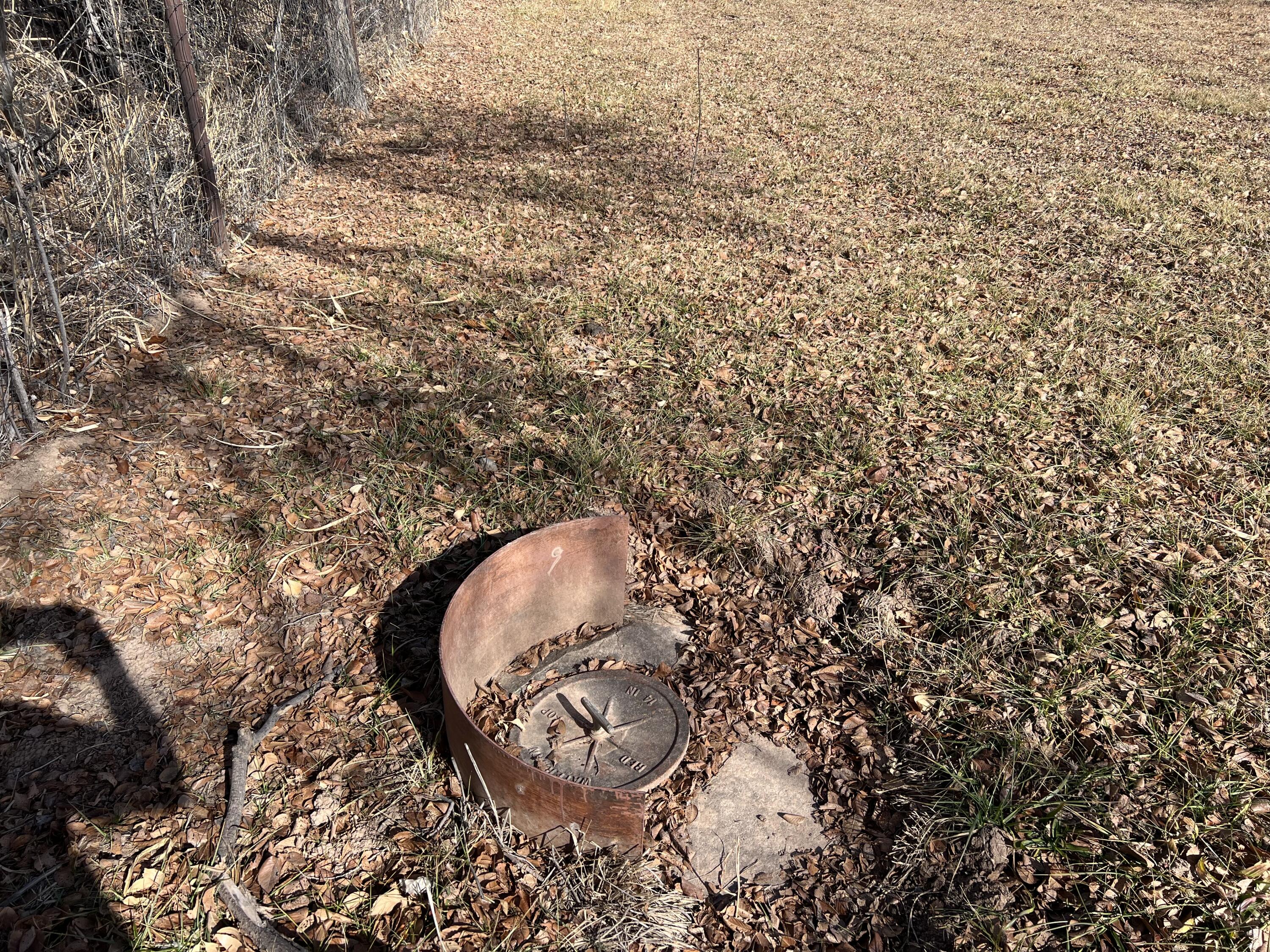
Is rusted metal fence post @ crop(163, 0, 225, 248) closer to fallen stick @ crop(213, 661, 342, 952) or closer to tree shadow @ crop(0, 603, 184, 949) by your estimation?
tree shadow @ crop(0, 603, 184, 949)

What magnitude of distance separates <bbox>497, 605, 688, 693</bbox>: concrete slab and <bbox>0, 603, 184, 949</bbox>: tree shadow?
1204 millimetres

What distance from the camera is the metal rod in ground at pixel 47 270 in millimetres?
3420

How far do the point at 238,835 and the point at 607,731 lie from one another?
46.1 inches

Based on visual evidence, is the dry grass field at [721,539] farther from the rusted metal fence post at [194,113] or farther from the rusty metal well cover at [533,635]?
the rusted metal fence post at [194,113]

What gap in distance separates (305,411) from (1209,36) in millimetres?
15314

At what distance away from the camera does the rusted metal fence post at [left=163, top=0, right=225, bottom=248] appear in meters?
4.89

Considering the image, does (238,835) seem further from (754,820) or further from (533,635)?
(754,820)

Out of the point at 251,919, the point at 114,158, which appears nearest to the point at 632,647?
the point at 251,919

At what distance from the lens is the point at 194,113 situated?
16.5 feet

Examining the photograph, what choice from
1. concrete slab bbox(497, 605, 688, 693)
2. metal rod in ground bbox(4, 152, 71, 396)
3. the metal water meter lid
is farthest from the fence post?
the metal water meter lid

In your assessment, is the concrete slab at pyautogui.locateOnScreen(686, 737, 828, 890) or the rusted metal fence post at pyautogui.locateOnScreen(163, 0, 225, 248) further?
the rusted metal fence post at pyautogui.locateOnScreen(163, 0, 225, 248)

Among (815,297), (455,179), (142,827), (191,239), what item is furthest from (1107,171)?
(142,827)

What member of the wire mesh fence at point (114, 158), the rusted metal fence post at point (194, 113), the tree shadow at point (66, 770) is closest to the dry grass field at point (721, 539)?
the tree shadow at point (66, 770)

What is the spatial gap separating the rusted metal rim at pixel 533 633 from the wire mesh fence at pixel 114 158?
94.0 inches
